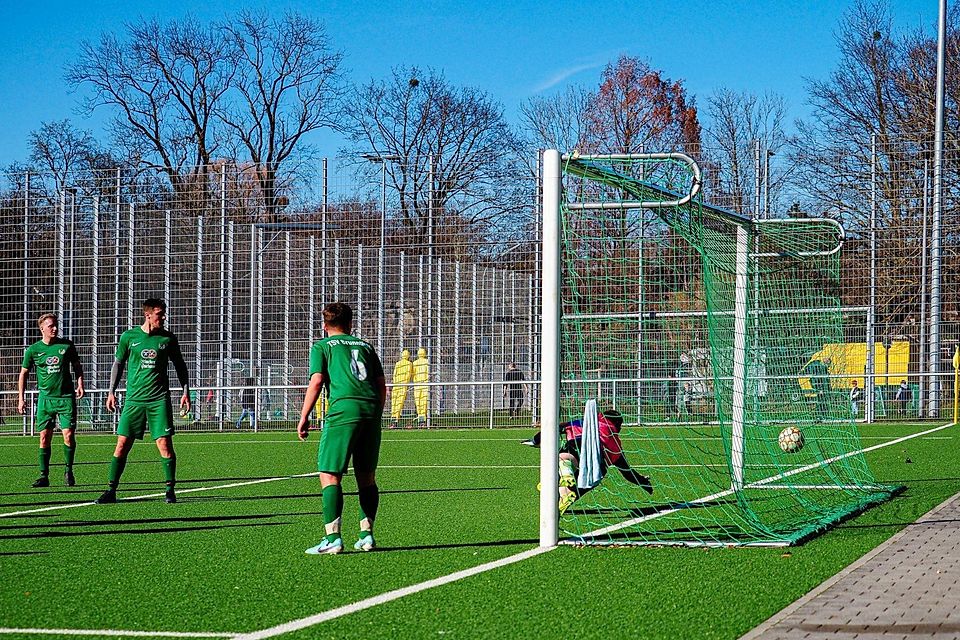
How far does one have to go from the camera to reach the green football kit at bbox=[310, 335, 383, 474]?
834cm

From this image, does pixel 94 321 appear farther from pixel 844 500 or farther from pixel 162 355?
pixel 844 500

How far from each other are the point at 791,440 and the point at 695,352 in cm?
260

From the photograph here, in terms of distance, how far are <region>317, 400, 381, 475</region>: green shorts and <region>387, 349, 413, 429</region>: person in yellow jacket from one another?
59.9ft

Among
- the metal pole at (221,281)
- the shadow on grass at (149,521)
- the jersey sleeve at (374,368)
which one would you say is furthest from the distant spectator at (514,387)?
the jersey sleeve at (374,368)

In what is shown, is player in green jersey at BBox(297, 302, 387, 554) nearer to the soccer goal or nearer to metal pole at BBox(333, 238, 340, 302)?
the soccer goal

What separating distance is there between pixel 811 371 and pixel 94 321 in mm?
19779

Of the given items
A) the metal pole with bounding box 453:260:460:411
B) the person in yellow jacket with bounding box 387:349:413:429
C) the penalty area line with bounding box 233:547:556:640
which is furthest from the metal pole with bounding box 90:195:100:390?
the penalty area line with bounding box 233:547:556:640

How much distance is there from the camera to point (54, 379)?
47.1 feet

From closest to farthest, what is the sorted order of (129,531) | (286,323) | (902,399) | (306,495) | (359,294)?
(129,531), (306,495), (902,399), (359,294), (286,323)

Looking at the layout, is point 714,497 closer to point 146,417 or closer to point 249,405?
point 146,417

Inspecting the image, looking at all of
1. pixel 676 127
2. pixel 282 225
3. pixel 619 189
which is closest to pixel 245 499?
pixel 619 189

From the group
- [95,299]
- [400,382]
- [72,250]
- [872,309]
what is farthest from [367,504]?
[72,250]

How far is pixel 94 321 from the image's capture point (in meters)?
28.9

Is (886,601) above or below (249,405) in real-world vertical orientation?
above
